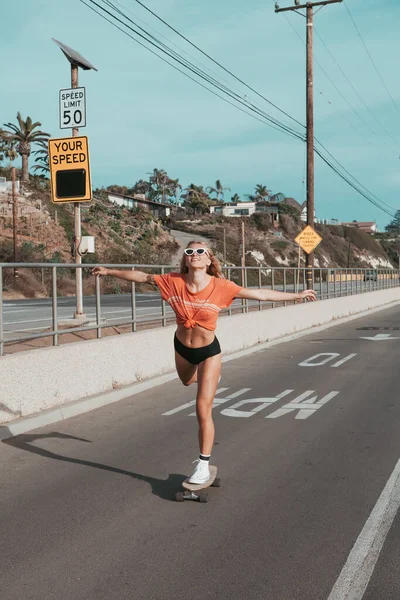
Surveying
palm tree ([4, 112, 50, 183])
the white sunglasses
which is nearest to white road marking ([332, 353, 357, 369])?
the white sunglasses

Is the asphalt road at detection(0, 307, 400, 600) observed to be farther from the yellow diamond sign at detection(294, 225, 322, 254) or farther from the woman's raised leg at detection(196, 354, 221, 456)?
the yellow diamond sign at detection(294, 225, 322, 254)

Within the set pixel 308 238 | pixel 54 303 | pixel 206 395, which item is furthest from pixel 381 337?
pixel 206 395

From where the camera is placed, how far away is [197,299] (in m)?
5.70

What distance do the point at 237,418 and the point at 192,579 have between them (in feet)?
15.5

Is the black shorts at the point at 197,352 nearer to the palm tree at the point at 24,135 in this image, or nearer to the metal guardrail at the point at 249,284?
the metal guardrail at the point at 249,284

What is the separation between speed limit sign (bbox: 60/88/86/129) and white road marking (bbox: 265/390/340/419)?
705cm

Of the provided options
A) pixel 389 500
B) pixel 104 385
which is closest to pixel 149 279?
pixel 389 500

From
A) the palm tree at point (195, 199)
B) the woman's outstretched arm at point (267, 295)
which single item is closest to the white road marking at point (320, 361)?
the woman's outstretched arm at point (267, 295)

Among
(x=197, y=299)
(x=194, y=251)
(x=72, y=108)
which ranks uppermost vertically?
(x=72, y=108)

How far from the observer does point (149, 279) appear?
6.05 meters

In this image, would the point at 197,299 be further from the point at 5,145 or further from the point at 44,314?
the point at 5,145

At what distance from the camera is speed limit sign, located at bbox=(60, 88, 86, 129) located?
1381cm

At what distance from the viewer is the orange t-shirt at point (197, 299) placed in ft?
18.6

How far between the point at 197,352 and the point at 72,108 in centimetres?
960
